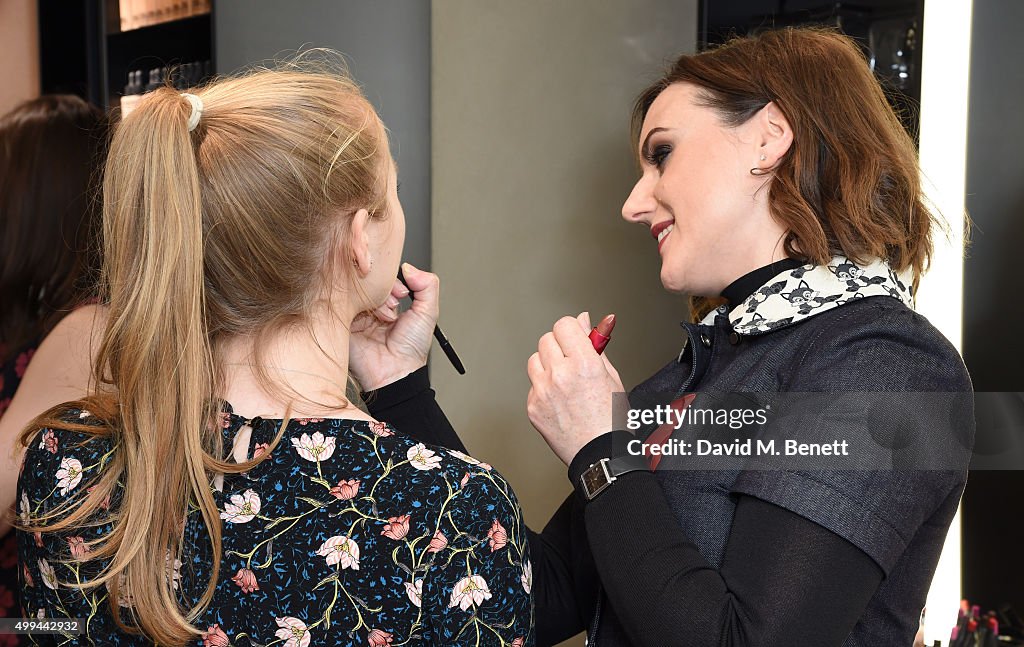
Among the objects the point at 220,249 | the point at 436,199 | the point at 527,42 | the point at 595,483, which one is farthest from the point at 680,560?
the point at 527,42

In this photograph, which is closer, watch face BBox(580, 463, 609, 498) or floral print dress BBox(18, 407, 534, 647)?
floral print dress BBox(18, 407, 534, 647)

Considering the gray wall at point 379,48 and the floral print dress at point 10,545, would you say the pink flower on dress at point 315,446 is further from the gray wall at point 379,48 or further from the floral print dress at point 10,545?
the gray wall at point 379,48

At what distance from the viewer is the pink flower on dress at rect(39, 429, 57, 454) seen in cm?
98

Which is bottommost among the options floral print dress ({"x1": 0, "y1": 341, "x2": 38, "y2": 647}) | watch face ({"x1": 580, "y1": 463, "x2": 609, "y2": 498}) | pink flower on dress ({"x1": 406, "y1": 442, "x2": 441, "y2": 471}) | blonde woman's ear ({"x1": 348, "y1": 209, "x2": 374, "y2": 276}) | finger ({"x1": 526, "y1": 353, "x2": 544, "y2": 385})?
floral print dress ({"x1": 0, "y1": 341, "x2": 38, "y2": 647})

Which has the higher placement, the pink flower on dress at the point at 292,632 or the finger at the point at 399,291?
the finger at the point at 399,291

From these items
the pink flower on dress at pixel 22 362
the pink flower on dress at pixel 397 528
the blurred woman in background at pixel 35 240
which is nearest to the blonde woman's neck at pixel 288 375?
the pink flower on dress at pixel 397 528

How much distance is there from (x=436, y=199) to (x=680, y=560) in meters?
1.39

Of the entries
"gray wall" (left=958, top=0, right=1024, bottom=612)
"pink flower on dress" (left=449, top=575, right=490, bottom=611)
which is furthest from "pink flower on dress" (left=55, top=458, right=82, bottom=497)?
"gray wall" (left=958, top=0, right=1024, bottom=612)

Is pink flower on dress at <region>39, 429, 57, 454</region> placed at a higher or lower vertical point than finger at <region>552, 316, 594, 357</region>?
lower

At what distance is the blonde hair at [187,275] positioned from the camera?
3.07 ft

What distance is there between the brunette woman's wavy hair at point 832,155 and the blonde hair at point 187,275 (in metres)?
0.55

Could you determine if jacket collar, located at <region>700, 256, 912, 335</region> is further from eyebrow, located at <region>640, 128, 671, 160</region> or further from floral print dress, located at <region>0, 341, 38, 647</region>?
floral print dress, located at <region>0, 341, 38, 647</region>
